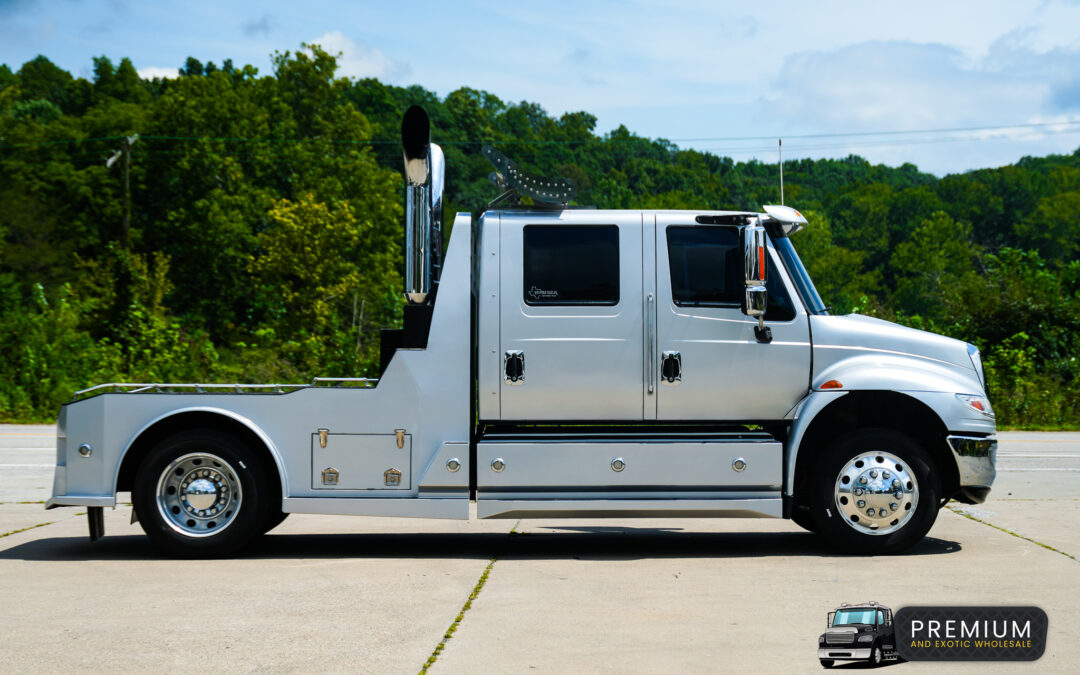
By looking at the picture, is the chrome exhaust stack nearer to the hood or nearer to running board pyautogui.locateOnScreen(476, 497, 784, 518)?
running board pyautogui.locateOnScreen(476, 497, 784, 518)

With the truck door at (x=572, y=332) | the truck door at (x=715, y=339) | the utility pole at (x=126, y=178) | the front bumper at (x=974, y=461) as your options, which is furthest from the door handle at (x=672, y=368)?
the utility pole at (x=126, y=178)

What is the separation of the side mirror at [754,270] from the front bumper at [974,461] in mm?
1766

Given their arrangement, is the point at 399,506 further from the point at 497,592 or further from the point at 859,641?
the point at 859,641

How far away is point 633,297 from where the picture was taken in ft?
27.9

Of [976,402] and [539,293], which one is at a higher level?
[539,293]

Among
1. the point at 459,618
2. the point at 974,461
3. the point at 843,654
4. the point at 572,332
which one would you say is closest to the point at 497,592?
the point at 459,618

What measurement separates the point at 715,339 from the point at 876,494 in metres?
1.64

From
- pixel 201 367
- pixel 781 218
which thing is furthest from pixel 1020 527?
pixel 201 367

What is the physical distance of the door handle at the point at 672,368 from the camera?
8.45 metres

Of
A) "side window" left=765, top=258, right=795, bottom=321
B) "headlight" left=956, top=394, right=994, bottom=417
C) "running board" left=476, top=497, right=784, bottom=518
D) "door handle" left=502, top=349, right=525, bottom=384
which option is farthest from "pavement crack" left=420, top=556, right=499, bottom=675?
"headlight" left=956, top=394, right=994, bottom=417

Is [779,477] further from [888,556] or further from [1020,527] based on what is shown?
[1020,527]

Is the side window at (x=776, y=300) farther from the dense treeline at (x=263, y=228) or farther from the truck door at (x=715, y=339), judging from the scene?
the dense treeline at (x=263, y=228)

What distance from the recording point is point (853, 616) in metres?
5.98

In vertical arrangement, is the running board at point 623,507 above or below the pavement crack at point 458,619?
above
